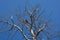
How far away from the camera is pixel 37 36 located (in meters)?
10.8

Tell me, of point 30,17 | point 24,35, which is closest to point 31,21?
point 30,17

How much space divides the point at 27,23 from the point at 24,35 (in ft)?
2.65

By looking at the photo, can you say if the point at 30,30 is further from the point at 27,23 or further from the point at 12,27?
the point at 12,27

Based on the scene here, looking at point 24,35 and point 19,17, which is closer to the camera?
point 24,35

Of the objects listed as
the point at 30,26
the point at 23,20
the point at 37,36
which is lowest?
the point at 37,36

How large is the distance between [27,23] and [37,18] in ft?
2.43

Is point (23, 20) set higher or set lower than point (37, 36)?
higher

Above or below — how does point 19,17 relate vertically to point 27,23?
above

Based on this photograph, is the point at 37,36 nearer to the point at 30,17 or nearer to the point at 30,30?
the point at 30,30

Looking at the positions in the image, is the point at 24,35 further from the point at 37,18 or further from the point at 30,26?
the point at 37,18

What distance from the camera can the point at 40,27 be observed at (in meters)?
11.3

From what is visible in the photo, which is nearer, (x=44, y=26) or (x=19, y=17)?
(x=44, y=26)

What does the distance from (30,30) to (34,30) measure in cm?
49

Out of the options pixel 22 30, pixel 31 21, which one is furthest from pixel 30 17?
pixel 22 30
